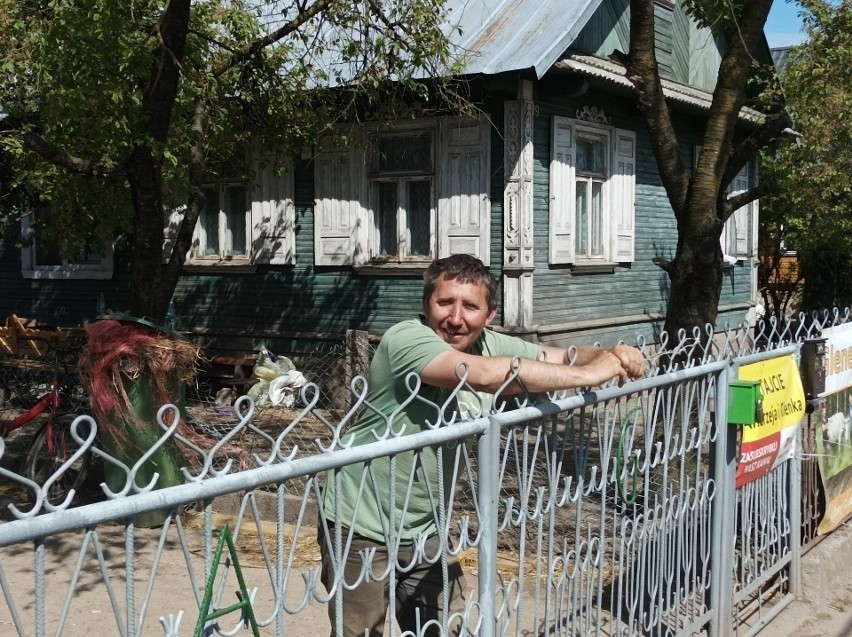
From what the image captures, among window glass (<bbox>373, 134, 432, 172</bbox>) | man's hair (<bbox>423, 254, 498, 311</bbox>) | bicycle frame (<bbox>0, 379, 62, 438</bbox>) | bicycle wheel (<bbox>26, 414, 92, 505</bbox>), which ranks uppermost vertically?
window glass (<bbox>373, 134, 432, 172</bbox>)

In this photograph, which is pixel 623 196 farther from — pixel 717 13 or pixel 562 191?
pixel 717 13

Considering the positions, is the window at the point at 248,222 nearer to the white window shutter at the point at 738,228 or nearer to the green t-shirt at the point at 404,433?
the white window shutter at the point at 738,228

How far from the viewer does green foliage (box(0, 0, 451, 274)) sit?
7.74 meters

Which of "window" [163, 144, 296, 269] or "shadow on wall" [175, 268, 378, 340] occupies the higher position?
"window" [163, 144, 296, 269]

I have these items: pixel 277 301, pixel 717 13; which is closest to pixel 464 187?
A: pixel 277 301

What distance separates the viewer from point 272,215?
12.5m

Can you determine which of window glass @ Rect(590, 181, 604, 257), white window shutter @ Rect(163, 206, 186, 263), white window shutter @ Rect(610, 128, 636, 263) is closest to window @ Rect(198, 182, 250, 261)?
white window shutter @ Rect(163, 206, 186, 263)

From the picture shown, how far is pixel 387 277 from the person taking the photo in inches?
463

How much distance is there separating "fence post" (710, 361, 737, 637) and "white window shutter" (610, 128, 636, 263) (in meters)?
8.46

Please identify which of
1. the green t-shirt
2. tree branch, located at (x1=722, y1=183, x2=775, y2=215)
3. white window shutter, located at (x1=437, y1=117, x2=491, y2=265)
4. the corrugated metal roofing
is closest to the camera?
the green t-shirt

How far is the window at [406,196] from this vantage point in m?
11.1

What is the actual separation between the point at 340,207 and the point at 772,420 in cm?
798

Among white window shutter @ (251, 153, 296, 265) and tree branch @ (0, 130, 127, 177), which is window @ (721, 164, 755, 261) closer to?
white window shutter @ (251, 153, 296, 265)

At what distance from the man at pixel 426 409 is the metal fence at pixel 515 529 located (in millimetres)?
83
